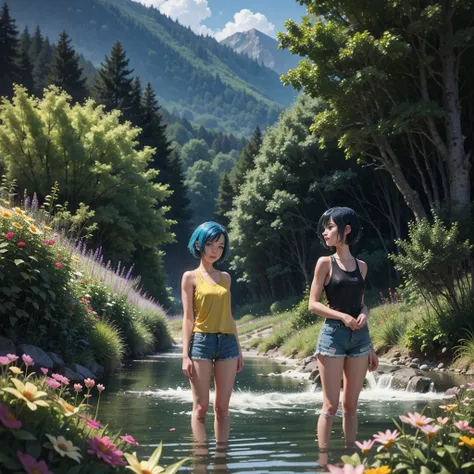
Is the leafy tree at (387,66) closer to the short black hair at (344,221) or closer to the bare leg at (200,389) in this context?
the short black hair at (344,221)

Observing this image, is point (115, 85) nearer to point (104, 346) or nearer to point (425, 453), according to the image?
point (104, 346)

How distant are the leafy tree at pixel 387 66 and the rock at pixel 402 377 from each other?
7.53 metres

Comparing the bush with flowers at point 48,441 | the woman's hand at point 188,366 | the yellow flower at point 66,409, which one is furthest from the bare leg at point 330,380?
the yellow flower at point 66,409

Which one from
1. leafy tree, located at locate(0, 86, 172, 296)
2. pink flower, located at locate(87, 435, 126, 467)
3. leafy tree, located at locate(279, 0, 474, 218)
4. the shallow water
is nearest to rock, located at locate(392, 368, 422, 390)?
the shallow water

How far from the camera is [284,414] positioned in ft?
28.5

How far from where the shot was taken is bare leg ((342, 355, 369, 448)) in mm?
5266

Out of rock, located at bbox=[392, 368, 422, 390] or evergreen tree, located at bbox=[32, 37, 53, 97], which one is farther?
evergreen tree, located at bbox=[32, 37, 53, 97]

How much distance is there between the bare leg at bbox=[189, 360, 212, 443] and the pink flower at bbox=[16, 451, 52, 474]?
2.68 meters

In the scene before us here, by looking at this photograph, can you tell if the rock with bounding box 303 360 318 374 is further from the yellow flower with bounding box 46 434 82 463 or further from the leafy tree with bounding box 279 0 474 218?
the yellow flower with bounding box 46 434 82 463

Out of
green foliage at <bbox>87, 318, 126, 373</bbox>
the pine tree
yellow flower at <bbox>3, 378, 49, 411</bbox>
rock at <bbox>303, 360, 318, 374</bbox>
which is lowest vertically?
rock at <bbox>303, 360, 318, 374</bbox>

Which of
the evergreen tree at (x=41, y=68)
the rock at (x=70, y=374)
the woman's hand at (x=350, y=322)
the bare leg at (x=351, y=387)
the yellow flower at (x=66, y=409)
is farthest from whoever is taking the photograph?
the evergreen tree at (x=41, y=68)

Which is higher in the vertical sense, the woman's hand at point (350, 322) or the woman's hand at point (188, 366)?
the woman's hand at point (350, 322)

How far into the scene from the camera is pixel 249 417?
8352 mm

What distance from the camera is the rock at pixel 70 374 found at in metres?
9.68
